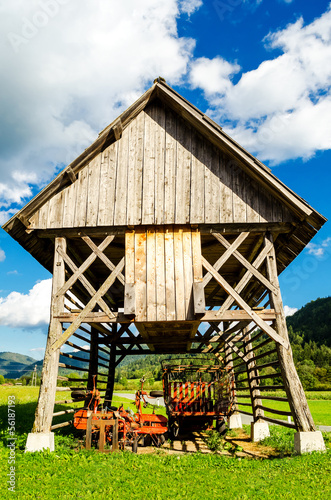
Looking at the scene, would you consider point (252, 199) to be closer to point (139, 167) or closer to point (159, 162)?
point (159, 162)

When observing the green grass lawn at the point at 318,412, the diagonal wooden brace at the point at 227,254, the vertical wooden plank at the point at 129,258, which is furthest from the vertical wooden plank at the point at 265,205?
the green grass lawn at the point at 318,412

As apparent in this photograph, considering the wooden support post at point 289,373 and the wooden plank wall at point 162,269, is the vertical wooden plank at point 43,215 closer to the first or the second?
the wooden plank wall at point 162,269

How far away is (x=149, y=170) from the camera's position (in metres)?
10.8

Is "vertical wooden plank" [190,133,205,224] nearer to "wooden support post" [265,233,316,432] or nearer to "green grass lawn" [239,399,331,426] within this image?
"wooden support post" [265,233,316,432]

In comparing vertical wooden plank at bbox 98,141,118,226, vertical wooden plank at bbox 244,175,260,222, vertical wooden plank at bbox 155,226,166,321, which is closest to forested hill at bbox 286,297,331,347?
vertical wooden plank at bbox 244,175,260,222

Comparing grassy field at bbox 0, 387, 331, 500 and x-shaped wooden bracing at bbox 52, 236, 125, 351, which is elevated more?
x-shaped wooden bracing at bbox 52, 236, 125, 351

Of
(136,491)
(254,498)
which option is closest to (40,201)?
(136,491)

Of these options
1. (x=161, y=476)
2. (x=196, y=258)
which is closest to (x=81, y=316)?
(x=196, y=258)

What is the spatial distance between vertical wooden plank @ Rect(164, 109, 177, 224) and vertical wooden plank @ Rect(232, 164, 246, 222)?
1.78m

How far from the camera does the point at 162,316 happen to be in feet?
31.7

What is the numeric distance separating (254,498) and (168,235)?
6519mm

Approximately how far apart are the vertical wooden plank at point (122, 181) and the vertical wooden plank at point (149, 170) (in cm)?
56

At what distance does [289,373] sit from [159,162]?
6.94 m

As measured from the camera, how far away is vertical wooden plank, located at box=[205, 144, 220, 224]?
10359mm
